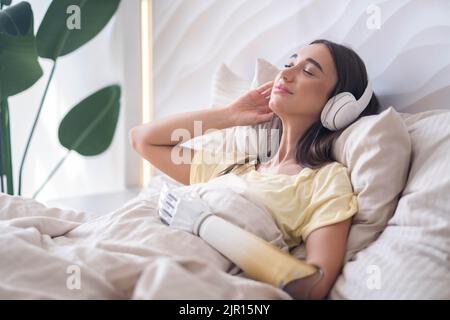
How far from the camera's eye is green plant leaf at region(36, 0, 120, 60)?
1744 mm

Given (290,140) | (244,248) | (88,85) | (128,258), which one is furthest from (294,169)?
(88,85)

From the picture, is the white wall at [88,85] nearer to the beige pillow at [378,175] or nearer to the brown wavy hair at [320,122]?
the brown wavy hair at [320,122]

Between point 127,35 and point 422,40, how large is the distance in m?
1.32

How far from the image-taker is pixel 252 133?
133cm

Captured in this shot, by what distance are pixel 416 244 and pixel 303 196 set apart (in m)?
0.27

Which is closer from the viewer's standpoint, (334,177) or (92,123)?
(334,177)

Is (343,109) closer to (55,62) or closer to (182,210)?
(182,210)

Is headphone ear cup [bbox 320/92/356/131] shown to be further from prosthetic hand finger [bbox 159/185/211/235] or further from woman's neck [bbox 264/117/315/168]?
prosthetic hand finger [bbox 159/185/211/235]

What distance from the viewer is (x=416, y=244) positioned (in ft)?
2.65

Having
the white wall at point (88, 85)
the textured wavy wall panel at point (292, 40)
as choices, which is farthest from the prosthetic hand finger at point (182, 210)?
the white wall at point (88, 85)

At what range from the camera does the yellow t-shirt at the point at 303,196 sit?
0.92 meters

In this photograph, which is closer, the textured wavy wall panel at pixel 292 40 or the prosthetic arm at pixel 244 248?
the prosthetic arm at pixel 244 248

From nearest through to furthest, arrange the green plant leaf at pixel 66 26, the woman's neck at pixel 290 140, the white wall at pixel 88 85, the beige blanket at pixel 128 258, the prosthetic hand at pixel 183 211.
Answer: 1. the beige blanket at pixel 128 258
2. the prosthetic hand at pixel 183 211
3. the woman's neck at pixel 290 140
4. the green plant leaf at pixel 66 26
5. the white wall at pixel 88 85
